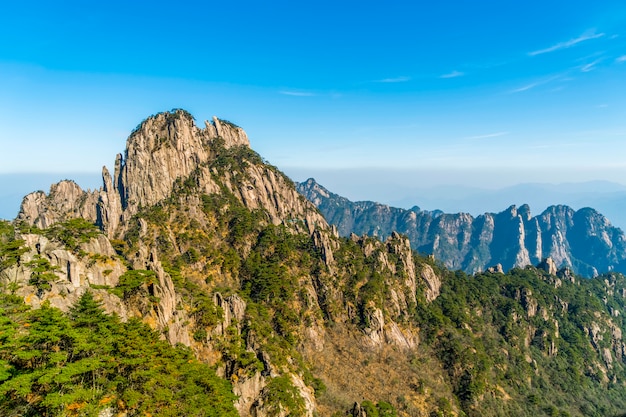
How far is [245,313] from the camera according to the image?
75.4 m

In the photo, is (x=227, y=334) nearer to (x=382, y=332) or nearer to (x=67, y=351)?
(x=67, y=351)

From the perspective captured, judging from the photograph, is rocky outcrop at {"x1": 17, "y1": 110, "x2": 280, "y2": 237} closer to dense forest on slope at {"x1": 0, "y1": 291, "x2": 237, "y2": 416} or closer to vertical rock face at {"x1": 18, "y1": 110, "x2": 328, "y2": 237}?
vertical rock face at {"x1": 18, "y1": 110, "x2": 328, "y2": 237}

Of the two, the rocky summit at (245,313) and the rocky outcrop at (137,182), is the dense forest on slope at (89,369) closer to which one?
the rocky summit at (245,313)

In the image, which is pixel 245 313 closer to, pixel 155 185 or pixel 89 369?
pixel 89 369

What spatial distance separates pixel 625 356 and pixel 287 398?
16630 centimetres

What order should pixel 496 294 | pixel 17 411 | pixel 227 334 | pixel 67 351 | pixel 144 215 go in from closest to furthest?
pixel 17 411
pixel 67 351
pixel 227 334
pixel 144 215
pixel 496 294

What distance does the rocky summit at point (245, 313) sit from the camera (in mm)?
34969

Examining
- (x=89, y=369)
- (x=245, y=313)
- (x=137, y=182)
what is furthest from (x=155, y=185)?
(x=89, y=369)

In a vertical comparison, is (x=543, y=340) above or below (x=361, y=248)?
below

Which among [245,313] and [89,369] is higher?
[89,369]

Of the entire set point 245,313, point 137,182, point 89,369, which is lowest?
point 245,313

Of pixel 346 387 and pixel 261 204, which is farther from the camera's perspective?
pixel 261 204

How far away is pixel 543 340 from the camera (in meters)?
129

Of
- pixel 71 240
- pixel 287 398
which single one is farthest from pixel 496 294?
pixel 71 240
